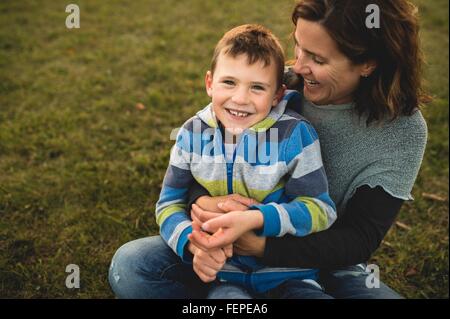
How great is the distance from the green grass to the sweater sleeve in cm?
98

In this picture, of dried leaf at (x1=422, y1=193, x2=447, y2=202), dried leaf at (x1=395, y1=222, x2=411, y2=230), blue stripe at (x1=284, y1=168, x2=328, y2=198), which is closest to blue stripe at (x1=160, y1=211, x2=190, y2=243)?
blue stripe at (x1=284, y1=168, x2=328, y2=198)

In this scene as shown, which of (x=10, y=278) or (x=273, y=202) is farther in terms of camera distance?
(x=10, y=278)

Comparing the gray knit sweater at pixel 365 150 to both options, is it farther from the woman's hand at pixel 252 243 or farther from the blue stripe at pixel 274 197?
the woman's hand at pixel 252 243

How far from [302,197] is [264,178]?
0.59ft

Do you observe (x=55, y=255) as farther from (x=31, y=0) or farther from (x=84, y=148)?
(x=31, y=0)

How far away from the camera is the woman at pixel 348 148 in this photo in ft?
5.88

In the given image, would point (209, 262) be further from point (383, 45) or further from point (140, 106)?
point (140, 106)

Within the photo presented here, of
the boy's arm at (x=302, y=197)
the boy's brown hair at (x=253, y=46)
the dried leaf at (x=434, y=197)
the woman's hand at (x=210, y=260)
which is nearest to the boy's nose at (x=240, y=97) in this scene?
the boy's brown hair at (x=253, y=46)

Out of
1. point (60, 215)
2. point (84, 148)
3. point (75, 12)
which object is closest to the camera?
point (60, 215)

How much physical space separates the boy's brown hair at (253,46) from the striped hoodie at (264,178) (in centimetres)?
20

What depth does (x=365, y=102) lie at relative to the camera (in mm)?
1920

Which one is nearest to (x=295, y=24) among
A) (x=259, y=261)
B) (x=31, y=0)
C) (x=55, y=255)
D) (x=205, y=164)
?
(x=205, y=164)

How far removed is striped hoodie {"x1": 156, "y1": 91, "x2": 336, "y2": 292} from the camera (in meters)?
1.79
